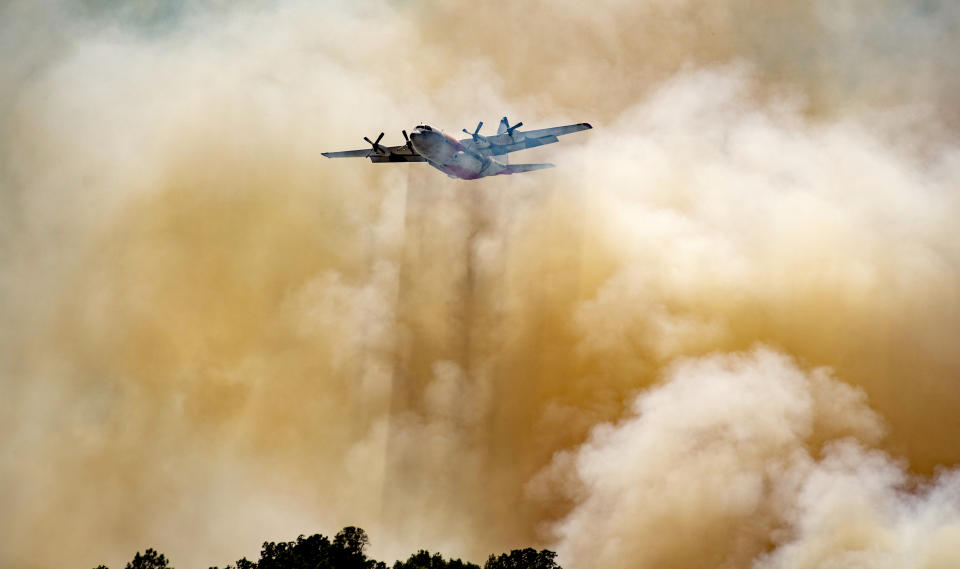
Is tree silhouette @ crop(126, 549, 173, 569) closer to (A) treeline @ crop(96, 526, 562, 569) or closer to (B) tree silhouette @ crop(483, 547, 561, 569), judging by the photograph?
(A) treeline @ crop(96, 526, 562, 569)

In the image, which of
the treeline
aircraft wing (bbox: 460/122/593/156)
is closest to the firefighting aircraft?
aircraft wing (bbox: 460/122/593/156)

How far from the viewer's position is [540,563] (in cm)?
13188

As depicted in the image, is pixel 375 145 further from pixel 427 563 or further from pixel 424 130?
pixel 427 563

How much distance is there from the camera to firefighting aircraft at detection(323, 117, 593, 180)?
115000 millimetres

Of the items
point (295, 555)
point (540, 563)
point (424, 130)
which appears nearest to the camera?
point (424, 130)

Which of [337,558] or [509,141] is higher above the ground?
[509,141]

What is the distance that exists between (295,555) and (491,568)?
27372 millimetres

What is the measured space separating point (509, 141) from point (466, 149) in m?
5.72

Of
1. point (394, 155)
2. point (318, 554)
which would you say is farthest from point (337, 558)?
point (394, 155)

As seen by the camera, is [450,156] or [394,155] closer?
[450,156]

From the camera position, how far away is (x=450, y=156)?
11744cm

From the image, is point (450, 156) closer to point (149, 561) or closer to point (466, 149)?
point (466, 149)

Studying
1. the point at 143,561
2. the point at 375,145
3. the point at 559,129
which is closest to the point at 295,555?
the point at 143,561

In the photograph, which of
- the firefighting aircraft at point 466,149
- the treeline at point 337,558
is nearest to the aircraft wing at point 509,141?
the firefighting aircraft at point 466,149
